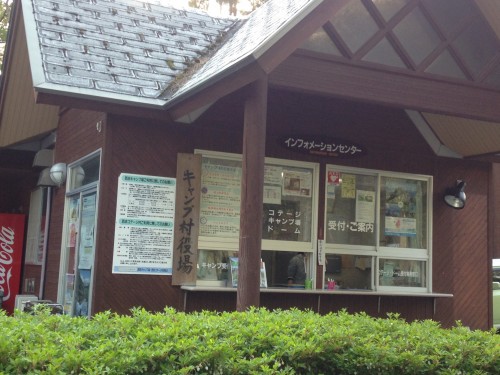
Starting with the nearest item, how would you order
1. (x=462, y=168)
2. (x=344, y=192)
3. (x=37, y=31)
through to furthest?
1. (x=37, y=31)
2. (x=344, y=192)
3. (x=462, y=168)

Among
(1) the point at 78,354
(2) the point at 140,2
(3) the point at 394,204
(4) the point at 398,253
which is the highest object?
(2) the point at 140,2

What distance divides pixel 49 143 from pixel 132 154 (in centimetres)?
375

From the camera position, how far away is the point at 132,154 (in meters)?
8.34

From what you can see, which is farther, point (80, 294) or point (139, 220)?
point (80, 294)

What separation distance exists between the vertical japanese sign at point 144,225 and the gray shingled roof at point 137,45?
3.41 feet

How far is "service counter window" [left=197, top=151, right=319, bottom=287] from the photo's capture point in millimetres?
8664

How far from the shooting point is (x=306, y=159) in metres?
9.38

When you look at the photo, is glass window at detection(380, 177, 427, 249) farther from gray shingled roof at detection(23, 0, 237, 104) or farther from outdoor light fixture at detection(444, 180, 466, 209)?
gray shingled roof at detection(23, 0, 237, 104)

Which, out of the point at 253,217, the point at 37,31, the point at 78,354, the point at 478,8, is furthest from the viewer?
the point at 37,31

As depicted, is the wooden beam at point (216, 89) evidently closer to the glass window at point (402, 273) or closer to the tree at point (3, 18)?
the glass window at point (402, 273)

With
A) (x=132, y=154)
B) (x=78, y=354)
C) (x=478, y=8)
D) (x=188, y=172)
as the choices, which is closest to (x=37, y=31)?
(x=132, y=154)

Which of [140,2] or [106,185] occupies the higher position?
[140,2]

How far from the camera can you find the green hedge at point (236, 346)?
355 cm

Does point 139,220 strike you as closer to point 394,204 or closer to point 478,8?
point 394,204
